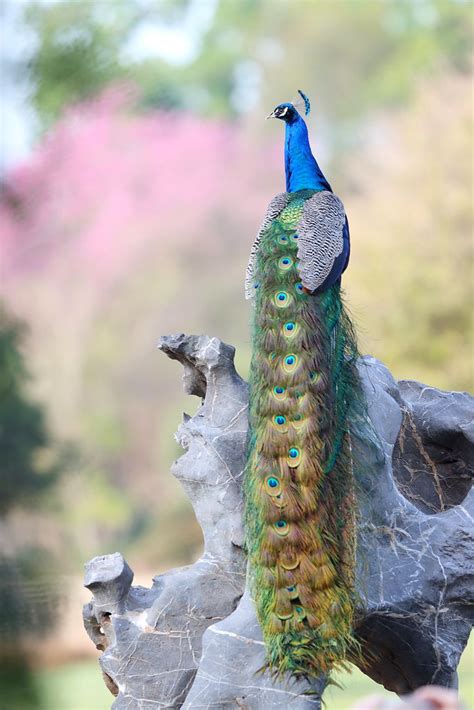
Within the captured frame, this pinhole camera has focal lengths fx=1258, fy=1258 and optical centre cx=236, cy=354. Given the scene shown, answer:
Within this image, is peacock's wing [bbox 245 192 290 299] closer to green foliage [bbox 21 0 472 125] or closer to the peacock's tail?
the peacock's tail

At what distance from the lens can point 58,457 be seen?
42.3ft

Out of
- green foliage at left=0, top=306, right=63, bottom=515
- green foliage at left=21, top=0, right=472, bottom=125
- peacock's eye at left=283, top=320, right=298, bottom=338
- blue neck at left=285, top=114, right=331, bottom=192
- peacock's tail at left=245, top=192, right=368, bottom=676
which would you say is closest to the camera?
peacock's tail at left=245, top=192, right=368, bottom=676

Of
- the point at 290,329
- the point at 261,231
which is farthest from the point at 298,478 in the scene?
the point at 261,231

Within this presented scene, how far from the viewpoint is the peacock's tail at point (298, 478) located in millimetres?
3828

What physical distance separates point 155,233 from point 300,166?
15098mm

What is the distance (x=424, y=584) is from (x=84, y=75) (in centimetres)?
996

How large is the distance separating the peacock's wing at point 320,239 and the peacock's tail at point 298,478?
0.13 feet

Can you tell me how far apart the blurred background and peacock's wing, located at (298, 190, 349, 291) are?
5849mm

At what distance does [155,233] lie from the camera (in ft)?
63.8

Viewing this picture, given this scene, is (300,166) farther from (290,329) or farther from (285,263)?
(290,329)

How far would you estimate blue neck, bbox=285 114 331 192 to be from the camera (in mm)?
4441

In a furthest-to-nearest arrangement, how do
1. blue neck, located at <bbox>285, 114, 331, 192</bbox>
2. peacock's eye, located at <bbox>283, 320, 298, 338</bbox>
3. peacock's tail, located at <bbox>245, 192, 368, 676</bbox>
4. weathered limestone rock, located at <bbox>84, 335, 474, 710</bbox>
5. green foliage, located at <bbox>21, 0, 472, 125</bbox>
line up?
green foliage, located at <bbox>21, 0, 472, 125</bbox>
blue neck, located at <bbox>285, 114, 331, 192</bbox>
weathered limestone rock, located at <bbox>84, 335, 474, 710</bbox>
peacock's eye, located at <bbox>283, 320, 298, 338</bbox>
peacock's tail, located at <bbox>245, 192, 368, 676</bbox>

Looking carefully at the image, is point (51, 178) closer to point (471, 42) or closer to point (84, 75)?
point (84, 75)

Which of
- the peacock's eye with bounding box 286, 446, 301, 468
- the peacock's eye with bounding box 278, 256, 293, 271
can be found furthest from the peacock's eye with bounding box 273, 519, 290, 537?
the peacock's eye with bounding box 278, 256, 293, 271
